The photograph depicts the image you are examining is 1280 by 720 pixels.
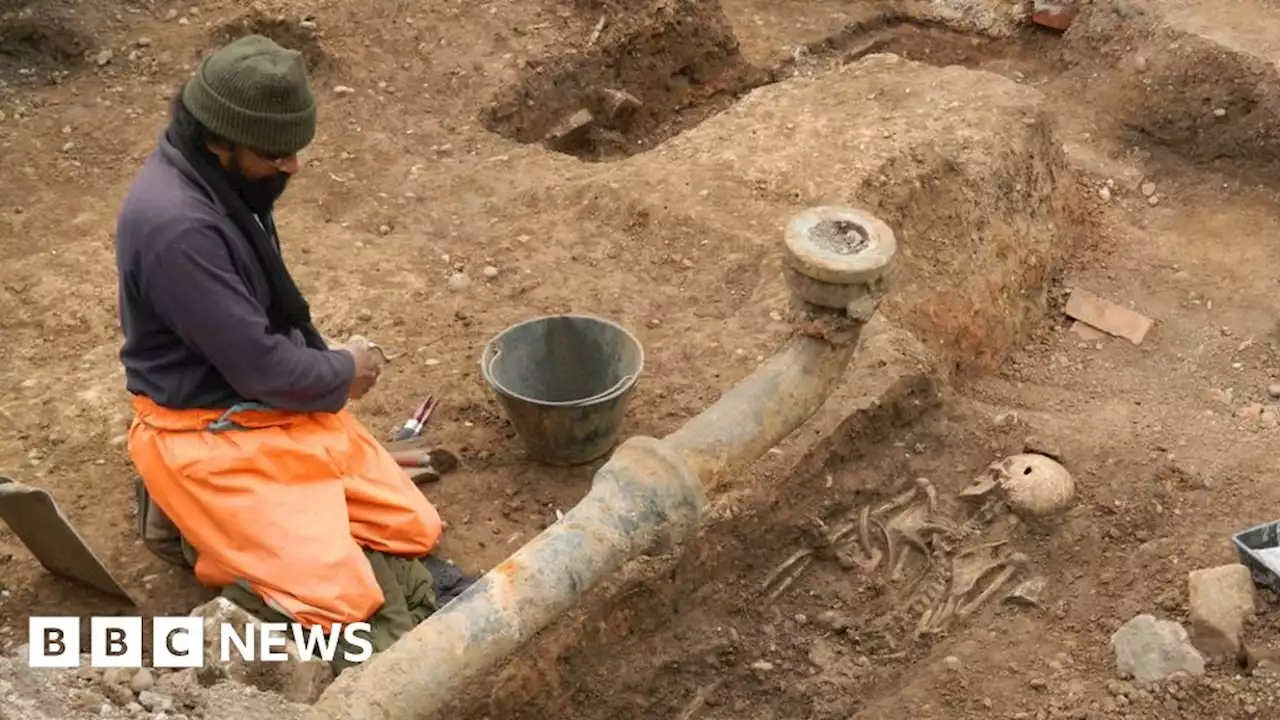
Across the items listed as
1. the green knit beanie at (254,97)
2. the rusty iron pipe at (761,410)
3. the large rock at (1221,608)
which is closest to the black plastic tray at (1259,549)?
the large rock at (1221,608)

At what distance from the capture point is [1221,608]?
382cm

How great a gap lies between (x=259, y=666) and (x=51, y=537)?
86 cm

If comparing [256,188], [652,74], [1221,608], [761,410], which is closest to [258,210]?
[256,188]

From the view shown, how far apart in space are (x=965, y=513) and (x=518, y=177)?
9.04ft

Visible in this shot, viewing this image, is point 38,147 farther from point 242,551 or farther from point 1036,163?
point 1036,163

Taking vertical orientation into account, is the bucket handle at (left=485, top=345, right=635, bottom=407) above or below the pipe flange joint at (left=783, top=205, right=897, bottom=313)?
below

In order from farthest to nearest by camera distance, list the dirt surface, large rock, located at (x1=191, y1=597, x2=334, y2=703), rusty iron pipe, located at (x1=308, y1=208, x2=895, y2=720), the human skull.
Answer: the human skull, the dirt surface, large rock, located at (x1=191, y1=597, x2=334, y2=703), rusty iron pipe, located at (x1=308, y1=208, x2=895, y2=720)

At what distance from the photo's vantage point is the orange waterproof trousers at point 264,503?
11.8ft

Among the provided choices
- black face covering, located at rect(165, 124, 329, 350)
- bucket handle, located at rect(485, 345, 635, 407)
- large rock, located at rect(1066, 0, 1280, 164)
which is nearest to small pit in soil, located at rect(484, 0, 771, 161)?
large rock, located at rect(1066, 0, 1280, 164)

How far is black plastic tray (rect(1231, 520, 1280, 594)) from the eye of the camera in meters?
3.91

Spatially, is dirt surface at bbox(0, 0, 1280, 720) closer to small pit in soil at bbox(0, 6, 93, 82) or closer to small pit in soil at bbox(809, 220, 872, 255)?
small pit in soil at bbox(0, 6, 93, 82)

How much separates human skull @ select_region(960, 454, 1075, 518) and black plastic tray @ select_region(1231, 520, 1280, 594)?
591mm

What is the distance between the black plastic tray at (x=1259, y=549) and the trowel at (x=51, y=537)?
3.48 meters

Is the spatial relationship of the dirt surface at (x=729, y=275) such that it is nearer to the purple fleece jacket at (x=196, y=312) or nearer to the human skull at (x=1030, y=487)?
the human skull at (x=1030, y=487)
